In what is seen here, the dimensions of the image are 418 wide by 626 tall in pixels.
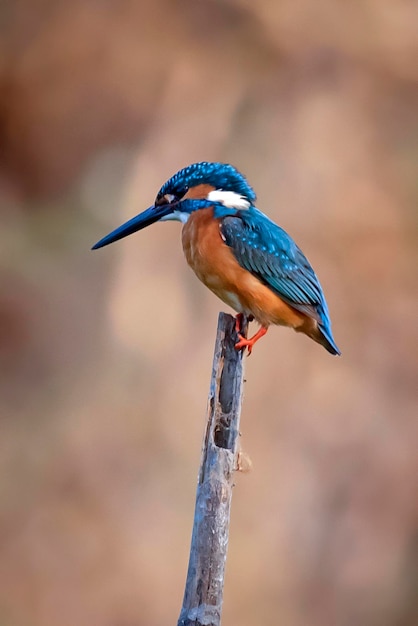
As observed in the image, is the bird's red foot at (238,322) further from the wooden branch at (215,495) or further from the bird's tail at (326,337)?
the bird's tail at (326,337)

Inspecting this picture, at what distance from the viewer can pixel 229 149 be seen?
2.86 m

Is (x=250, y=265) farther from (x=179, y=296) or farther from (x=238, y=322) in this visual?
(x=179, y=296)

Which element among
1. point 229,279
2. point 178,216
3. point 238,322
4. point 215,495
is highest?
point 178,216

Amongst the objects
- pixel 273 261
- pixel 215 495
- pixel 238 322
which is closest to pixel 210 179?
pixel 273 261

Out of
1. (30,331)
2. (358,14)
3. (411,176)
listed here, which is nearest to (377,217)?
(411,176)

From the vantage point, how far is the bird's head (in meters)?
1.89

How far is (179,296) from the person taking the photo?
281 cm

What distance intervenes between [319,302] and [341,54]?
149 cm

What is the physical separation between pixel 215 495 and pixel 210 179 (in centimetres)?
84

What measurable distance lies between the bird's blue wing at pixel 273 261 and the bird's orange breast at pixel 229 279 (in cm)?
2

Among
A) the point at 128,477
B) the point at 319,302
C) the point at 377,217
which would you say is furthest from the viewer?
the point at 377,217

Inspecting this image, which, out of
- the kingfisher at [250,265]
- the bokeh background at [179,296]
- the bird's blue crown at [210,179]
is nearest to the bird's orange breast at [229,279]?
the kingfisher at [250,265]

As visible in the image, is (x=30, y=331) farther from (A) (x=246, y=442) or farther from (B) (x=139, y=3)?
(B) (x=139, y=3)

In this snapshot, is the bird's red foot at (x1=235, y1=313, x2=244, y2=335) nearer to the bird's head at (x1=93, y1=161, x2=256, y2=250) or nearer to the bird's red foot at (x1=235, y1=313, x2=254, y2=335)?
the bird's red foot at (x1=235, y1=313, x2=254, y2=335)
